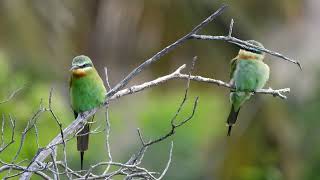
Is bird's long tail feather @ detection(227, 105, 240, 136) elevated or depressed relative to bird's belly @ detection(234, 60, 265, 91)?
depressed

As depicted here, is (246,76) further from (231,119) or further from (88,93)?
(88,93)

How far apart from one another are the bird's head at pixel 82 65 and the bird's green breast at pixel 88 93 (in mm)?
18

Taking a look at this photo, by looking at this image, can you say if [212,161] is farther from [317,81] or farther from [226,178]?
[317,81]

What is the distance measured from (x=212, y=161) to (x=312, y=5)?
1524 mm

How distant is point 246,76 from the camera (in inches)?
125

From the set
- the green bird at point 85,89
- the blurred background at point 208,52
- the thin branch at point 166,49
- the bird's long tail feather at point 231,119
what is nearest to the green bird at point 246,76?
the bird's long tail feather at point 231,119

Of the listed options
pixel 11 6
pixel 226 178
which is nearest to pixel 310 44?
pixel 226 178

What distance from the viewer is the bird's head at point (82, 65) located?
329 cm

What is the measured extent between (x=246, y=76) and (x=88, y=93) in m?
0.55

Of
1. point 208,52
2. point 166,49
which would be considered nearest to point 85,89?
point 166,49

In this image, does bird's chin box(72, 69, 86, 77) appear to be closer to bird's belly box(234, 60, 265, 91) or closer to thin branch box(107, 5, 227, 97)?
thin branch box(107, 5, 227, 97)

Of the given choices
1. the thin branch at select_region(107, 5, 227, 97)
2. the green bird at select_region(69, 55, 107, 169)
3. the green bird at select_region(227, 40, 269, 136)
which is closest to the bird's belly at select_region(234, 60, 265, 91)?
the green bird at select_region(227, 40, 269, 136)

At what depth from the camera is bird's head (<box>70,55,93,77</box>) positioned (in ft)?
10.8

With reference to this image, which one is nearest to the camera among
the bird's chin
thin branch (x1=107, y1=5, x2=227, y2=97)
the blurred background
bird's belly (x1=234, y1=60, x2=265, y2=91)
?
thin branch (x1=107, y1=5, x2=227, y2=97)
